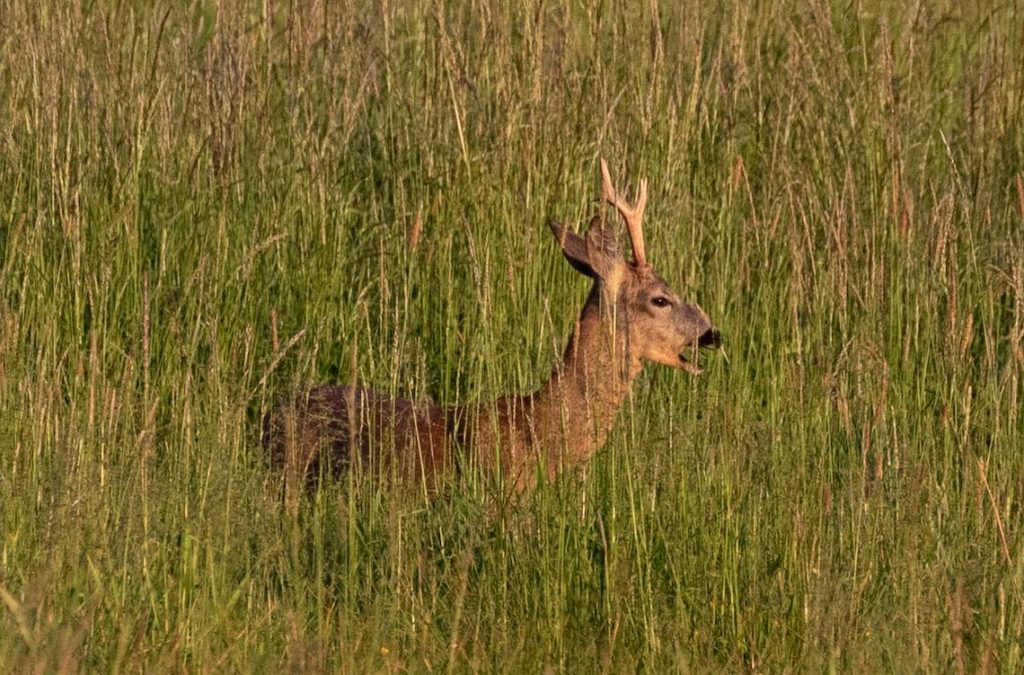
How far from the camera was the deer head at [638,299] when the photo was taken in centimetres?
584

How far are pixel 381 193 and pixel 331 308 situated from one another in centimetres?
76

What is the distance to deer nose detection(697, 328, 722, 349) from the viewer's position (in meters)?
5.74

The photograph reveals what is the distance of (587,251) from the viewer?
5.98 m

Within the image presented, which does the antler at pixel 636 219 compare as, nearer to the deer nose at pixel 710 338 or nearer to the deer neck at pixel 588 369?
the deer neck at pixel 588 369

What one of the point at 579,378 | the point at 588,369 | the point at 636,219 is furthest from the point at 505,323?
the point at 636,219

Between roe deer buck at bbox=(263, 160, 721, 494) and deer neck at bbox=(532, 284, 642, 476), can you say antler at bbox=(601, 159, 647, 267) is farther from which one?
deer neck at bbox=(532, 284, 642, 476)

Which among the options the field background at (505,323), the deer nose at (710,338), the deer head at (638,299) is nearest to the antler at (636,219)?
the deer head at (638,299)

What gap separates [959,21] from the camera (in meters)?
7.04

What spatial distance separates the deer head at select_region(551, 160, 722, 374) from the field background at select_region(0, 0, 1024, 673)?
125 millimetres

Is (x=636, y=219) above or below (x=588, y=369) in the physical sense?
above

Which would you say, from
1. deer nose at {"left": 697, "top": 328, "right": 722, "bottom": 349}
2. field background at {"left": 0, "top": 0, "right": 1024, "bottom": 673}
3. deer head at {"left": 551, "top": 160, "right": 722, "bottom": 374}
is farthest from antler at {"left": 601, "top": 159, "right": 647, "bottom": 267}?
deer nose at {"left": 697, "top": 328, "right": 722, "bottom": 349}

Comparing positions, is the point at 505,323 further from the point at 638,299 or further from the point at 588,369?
the point at 638,299

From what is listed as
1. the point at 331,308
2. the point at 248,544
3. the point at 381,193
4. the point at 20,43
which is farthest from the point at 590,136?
the point at 248,544

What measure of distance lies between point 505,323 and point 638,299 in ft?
2.26
